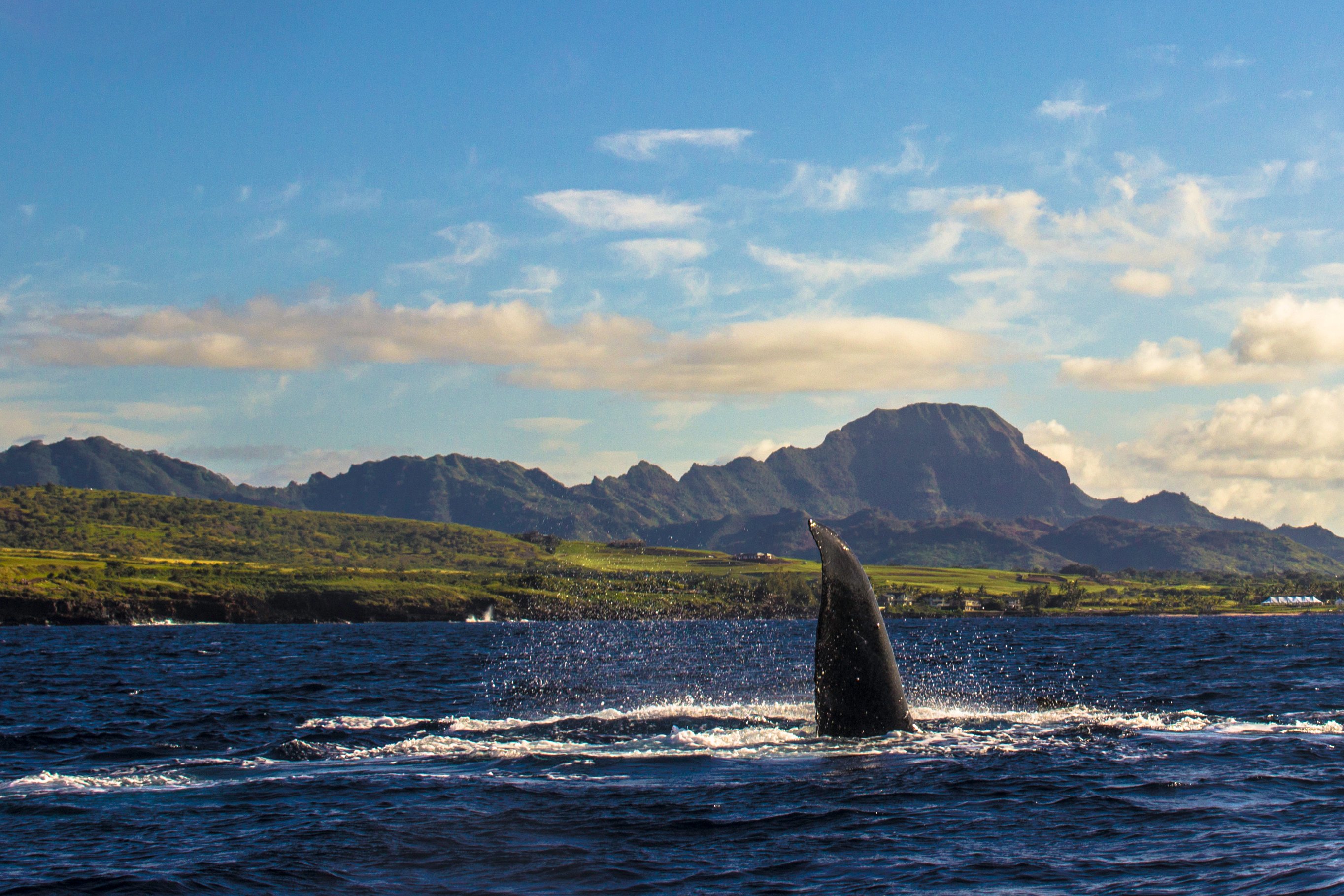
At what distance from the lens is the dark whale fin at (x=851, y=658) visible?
2019 cm

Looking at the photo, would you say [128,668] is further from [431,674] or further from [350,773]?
[350,773]

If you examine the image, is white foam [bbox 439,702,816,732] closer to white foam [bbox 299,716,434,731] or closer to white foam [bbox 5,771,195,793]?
white foam [bbox 299,716,434,731]

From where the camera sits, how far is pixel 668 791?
1827cm

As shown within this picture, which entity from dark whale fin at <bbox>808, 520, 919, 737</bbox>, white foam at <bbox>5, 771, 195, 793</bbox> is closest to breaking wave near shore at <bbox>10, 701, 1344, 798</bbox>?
white foam at <bbox>5, 771, 195, 793</bbox>

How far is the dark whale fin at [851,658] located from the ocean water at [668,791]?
63cm

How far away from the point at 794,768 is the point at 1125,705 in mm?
16972

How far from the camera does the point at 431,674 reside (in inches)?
2004

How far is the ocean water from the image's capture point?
13.3 m

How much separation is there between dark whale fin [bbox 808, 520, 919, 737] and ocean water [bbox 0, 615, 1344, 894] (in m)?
0.63

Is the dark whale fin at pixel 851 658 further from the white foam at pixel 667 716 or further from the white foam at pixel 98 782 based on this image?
the white foam at pixel 98 782

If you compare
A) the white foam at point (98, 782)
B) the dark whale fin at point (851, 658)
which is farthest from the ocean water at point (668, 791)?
the dark whale fin at point (851, 658)

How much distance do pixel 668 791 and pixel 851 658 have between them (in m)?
4.63

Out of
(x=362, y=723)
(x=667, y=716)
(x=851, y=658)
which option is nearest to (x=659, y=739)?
(x=667, y=716)

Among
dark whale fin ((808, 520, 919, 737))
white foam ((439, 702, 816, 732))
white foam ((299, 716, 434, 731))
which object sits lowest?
white foam ((299, 716, 434, 731))
